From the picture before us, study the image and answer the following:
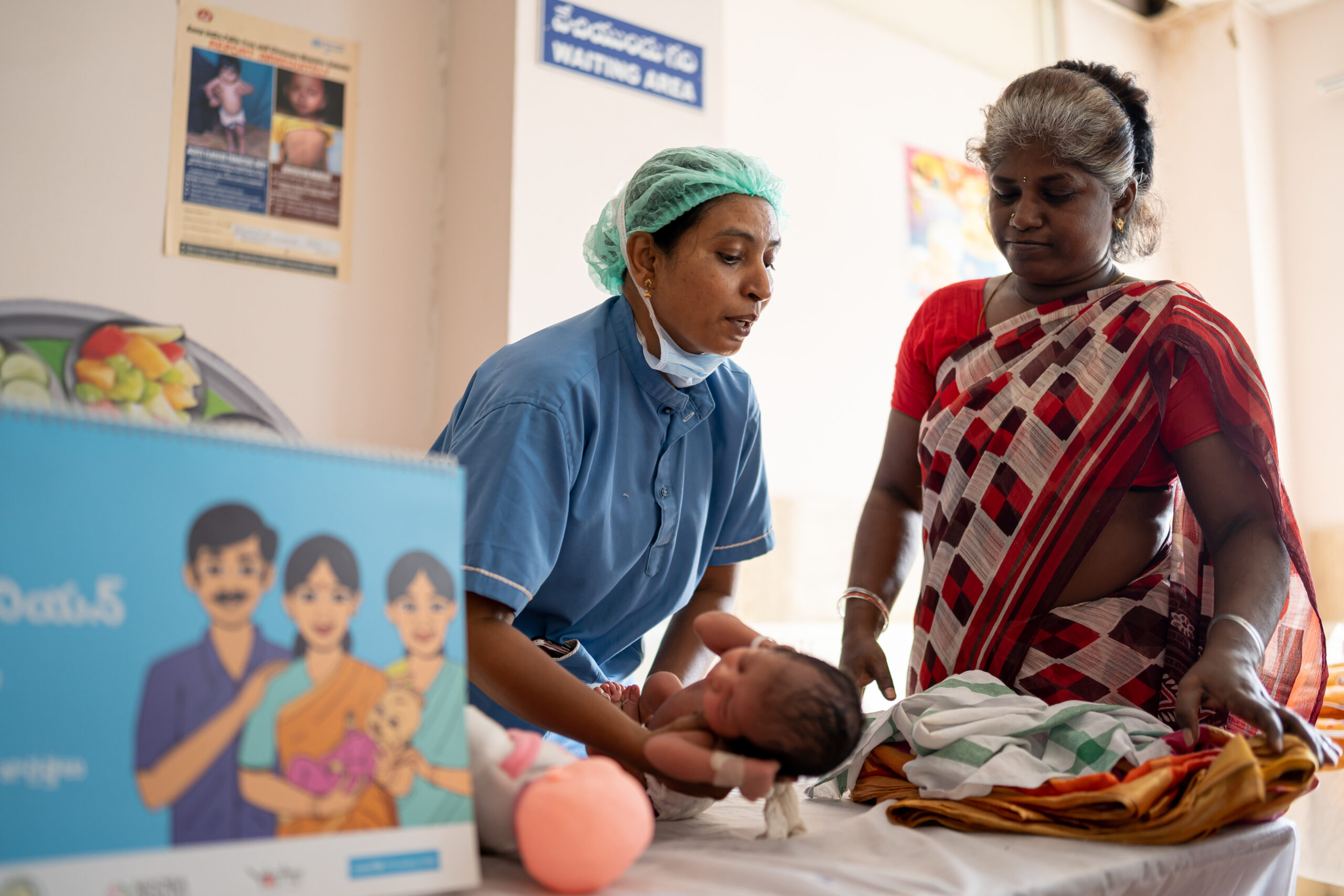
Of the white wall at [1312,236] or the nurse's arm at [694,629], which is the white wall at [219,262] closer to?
the nurse's arm at [694,629]

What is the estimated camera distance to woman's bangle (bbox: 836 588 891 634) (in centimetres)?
160

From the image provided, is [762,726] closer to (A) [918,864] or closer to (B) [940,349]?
(A) [918,864]

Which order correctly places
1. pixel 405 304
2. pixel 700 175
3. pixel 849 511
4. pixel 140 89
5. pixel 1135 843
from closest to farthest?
1. pixel 1135 843
2. pixel 700 175
3. pixel 140 89
4. pixel 405 304
5. pixel 849 511

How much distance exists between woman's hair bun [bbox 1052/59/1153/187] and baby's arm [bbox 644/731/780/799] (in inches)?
45.2

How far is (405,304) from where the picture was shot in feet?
9.50

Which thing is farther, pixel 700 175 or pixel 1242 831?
pixel 700 175

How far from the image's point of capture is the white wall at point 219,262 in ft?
7.69

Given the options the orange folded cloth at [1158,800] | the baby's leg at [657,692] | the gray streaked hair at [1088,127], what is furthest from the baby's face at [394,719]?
the gray streaked hair at [1088,127]

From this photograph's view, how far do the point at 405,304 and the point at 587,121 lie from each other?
74 cm

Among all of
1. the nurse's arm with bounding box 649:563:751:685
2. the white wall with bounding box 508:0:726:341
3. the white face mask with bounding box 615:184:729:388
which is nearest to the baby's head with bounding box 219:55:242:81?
the white wall with bounding box 508:0:726:341

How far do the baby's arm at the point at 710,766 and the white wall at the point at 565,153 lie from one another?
183 centimetres

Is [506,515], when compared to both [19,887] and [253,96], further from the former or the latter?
[253,96]

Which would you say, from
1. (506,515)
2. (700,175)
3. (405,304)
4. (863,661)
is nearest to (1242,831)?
(863,661)

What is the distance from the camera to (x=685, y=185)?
1.46m
